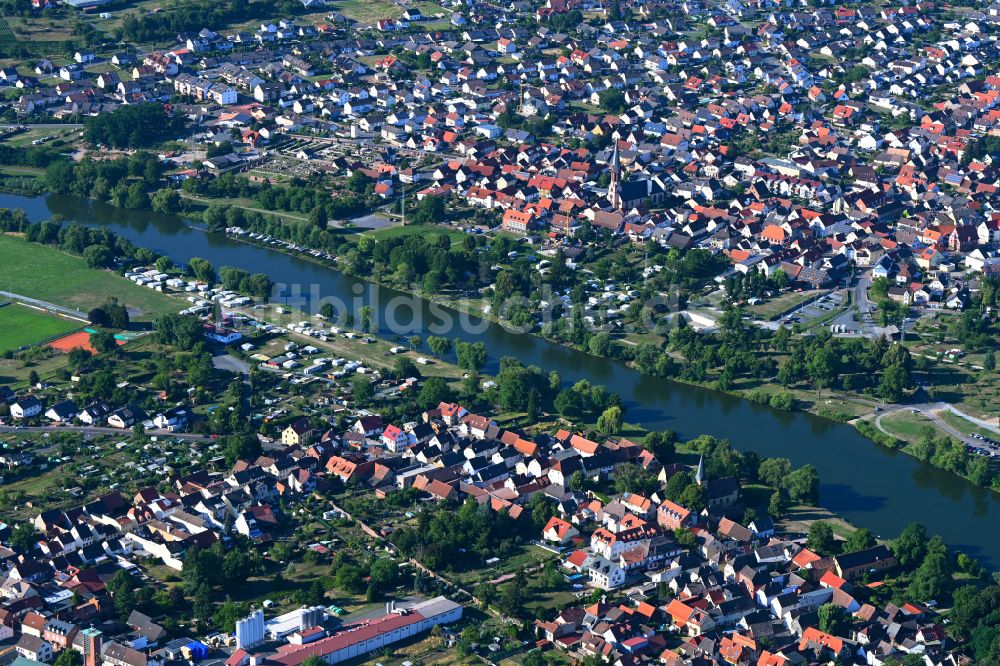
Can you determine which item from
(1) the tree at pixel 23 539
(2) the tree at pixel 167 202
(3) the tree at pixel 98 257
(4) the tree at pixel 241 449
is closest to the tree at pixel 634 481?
(4) the tree at pixel 241 449

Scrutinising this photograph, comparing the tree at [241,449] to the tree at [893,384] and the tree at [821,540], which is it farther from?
the tree at [893,384]

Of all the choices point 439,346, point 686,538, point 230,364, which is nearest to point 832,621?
point 686,538

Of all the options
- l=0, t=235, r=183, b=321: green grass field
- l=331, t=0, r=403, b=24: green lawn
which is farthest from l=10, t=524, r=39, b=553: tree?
l=331, t=0, r=403, b=24: green lawn

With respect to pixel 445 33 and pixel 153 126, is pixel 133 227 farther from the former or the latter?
pixel 445 33

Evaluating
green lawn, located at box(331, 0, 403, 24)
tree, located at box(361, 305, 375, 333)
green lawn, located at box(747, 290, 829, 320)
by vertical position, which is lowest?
tree, located at box(361, 305, 375, 333)

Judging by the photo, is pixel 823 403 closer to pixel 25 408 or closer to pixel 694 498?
pixel 694 498

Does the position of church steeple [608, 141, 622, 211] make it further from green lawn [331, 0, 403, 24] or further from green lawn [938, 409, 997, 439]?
green lawn [331, 0, 403, 24]

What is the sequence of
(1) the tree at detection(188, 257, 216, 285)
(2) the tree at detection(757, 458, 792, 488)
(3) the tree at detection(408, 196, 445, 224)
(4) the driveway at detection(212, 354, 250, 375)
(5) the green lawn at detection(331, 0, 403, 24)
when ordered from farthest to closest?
(5) the green lawn at detection(331, 0, 403, 24) → (3) the tree at detection(408, 196, 445, 224) → (1) the tree at detection(188, 257, 216, 285) → (4) the driveway at detection(212, 354, 250, 375) → (2) the tree at detection(757, 458, 792, 488)

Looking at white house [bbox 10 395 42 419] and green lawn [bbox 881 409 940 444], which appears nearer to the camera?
green lawn [bbox 881 409 940 444]
